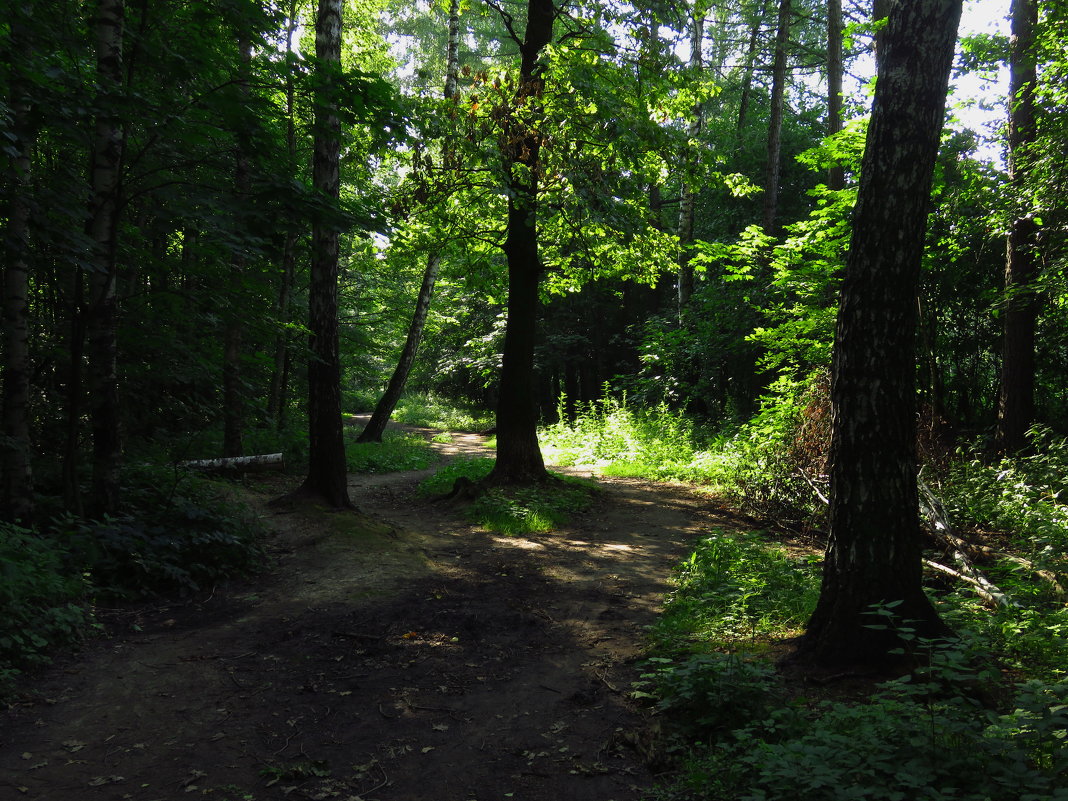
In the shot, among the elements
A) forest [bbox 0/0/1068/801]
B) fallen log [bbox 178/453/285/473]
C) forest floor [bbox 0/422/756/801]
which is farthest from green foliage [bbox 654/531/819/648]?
fallen log [bbox 178/453/285/473]

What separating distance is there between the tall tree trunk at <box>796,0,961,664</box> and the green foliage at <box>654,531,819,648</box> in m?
0.97

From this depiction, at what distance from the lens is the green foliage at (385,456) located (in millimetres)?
15070

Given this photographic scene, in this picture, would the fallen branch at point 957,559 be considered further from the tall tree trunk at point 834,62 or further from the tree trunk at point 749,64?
the tree trunk at point 749,64

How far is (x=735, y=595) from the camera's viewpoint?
498 centimetres

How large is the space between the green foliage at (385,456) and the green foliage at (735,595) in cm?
870

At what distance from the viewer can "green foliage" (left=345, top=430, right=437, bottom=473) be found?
15070mm

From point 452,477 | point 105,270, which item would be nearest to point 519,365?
point 452,477

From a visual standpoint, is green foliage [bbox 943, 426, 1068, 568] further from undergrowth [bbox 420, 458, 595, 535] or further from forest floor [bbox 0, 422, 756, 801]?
undergrowth [bbox 420, 458, 595, 535]

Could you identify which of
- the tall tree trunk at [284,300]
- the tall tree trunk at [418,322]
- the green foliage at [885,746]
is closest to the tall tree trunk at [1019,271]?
the green foliage at [885,746]

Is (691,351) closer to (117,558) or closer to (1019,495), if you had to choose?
(1019,495)

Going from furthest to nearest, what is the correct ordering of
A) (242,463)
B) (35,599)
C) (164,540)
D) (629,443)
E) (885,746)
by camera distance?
(629,443)
(242,463)
(164,540)
(35,599)
(885,746)

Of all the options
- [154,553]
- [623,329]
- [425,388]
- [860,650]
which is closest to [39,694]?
[154,553]

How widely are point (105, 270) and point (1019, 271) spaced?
39.9 feet

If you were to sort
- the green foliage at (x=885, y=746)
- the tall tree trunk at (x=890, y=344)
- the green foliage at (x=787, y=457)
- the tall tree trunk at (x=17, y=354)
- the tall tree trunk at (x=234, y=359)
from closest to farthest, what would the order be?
1. the green foliage at (x=885, y=746)
2. the tall tree trunk at (x=890, y=344)
3. the tall tree trunk at (x=17, y=354)
4. the tall tree trunk at (x=234, y=359)
5. the green foliage at (x=787, y=457)
